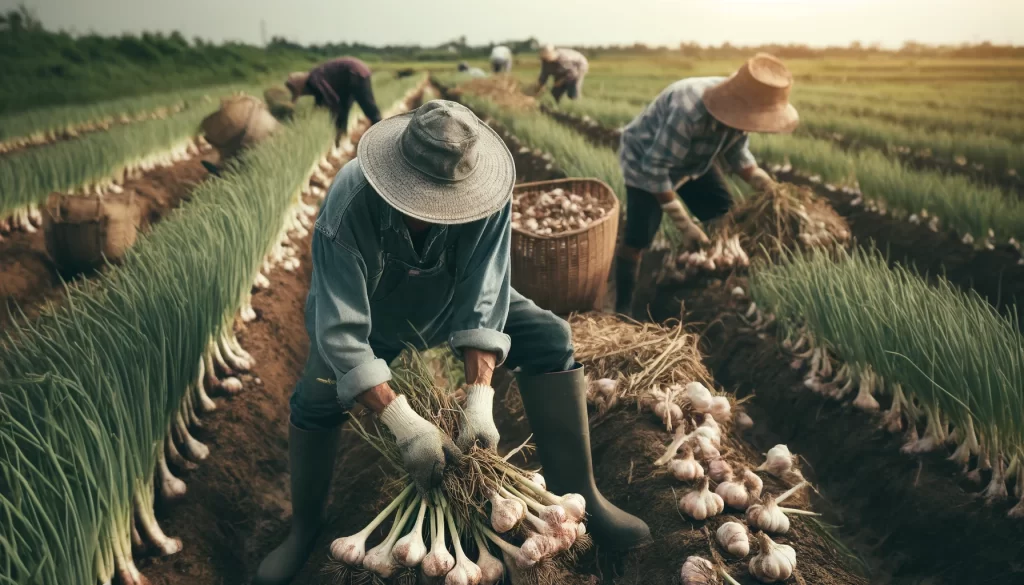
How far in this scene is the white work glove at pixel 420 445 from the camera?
118cm

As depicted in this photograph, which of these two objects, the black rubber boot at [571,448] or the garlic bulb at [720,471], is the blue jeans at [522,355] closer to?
the black rubber boot at [571,448]

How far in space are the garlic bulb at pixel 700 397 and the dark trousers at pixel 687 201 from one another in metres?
1.09

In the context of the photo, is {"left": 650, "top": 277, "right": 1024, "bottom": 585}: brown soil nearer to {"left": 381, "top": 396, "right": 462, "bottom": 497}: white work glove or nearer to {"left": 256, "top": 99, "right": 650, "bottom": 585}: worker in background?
{"left": 256, "top": 99, "right": 650, "bottom": 585}: worker in background

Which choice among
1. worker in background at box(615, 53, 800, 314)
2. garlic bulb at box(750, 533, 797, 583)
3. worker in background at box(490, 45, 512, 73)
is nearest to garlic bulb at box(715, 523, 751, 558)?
garlic bulb at box(750, 533, 797, 583)

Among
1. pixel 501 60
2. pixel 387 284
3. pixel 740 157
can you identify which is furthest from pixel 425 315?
pixel 501 60

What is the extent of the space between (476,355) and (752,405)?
4.20ft

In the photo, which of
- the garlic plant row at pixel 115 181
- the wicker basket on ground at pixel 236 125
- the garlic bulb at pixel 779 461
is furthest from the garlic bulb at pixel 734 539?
the wicker basket on ground at pixel 236 125

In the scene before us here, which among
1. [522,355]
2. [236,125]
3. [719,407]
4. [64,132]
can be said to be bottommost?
[64,132]

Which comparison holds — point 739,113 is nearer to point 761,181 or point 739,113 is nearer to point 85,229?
point 761,181

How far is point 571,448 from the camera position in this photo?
1.50 m

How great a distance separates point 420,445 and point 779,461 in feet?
2.81

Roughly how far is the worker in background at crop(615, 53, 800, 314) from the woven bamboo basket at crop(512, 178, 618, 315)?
203 millimetres

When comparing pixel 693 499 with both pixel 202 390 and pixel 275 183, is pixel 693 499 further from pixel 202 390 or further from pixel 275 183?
pixel 275 183

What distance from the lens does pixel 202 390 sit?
5.97ft
